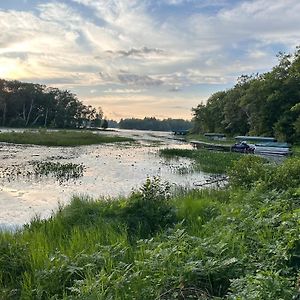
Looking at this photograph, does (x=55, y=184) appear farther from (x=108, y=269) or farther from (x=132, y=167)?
(x=108, y=269)

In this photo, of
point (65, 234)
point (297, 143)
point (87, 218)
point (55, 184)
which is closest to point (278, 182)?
point (87, 218)

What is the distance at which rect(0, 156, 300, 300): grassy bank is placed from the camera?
4.60 m

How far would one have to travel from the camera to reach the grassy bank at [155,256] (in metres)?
4.60

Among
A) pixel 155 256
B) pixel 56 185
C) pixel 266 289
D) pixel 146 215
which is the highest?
pixel 266 289

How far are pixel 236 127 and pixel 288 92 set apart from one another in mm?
23527

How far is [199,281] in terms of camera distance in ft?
16.2

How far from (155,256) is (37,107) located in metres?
123

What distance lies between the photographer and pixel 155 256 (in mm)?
5363

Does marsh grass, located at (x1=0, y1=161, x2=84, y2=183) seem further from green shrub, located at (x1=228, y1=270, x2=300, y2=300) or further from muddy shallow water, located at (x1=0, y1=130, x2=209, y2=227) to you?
green shrub, located at (x1=228, y1=270, x2=300, y2=300)

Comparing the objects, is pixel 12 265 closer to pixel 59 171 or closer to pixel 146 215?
pixel 146 215

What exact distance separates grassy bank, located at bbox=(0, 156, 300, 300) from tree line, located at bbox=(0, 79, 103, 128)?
106201mm

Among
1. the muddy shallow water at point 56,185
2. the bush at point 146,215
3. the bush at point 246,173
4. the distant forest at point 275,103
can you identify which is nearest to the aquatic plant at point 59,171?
the muddy shallow water at point 56,185

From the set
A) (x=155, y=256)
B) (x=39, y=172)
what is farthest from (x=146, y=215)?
(x=39, y=172)

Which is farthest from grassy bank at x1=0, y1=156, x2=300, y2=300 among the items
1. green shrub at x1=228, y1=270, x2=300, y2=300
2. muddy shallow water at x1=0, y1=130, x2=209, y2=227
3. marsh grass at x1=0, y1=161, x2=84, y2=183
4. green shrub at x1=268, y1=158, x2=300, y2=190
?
marsh grass at x1=0, y1=161, x2=84, y2=183
